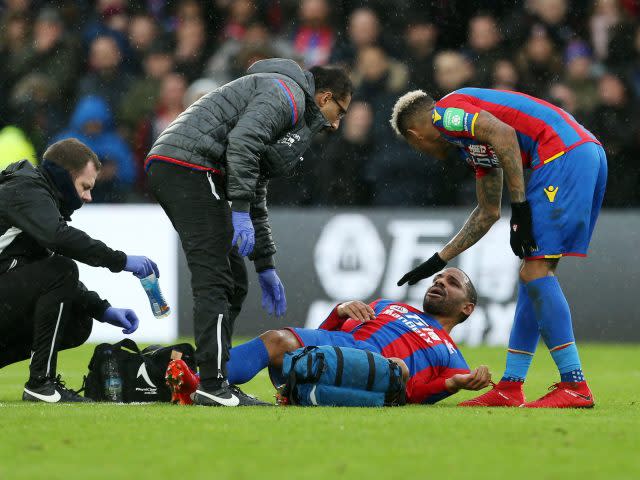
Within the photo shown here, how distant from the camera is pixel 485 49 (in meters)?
11.9

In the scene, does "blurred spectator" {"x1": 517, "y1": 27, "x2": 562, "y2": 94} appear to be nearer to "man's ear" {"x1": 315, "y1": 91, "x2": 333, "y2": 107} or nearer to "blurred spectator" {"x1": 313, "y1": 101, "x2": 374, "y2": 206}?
"blurred spectator" {"x1": 313, "y1": 101, "x2": 374, "y2": 206}

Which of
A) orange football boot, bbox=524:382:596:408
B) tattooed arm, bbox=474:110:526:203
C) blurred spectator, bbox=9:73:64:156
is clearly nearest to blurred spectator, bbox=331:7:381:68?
blurred spectator, bbox=9:73:64:156

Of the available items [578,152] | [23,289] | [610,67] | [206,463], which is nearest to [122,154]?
[610,67]

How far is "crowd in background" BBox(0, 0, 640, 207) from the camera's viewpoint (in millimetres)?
11906

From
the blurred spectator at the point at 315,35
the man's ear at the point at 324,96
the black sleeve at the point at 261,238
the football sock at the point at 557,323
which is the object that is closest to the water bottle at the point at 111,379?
the black sleeve at the point at 261,238

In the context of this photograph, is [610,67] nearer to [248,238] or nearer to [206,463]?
[248,238]

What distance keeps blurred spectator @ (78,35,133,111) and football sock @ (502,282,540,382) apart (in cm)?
737

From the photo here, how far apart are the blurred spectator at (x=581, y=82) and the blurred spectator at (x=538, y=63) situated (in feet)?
0.40

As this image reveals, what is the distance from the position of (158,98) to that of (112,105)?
0.50 metres

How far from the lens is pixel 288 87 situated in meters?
6.02

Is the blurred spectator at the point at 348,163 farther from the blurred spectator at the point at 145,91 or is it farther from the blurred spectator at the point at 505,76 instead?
the blurred spectator at the point at 145,91

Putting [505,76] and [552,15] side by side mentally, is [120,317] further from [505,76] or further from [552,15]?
[552,15]

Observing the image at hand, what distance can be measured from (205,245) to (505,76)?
654 centimetres

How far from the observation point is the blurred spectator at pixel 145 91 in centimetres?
1283
